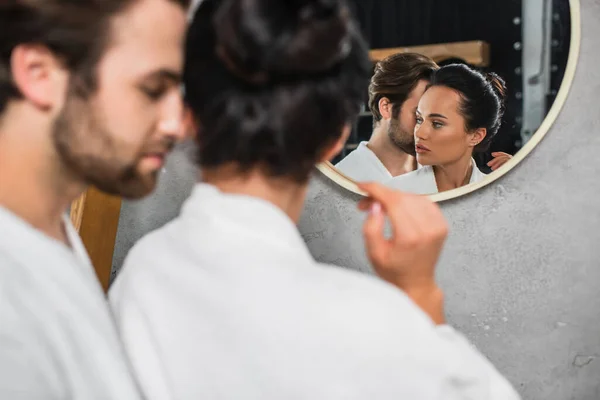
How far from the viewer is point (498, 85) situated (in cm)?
149

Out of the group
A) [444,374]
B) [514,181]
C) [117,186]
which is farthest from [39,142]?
[514,181]

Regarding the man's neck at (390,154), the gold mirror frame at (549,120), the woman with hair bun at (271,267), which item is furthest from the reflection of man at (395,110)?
the woman with hair bun at (271,267)

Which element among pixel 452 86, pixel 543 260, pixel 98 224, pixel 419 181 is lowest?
pixel 98 224

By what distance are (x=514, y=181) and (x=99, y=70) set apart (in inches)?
40.5

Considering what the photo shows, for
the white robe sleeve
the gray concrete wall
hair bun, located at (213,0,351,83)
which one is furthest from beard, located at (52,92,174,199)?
the gray concrete wall

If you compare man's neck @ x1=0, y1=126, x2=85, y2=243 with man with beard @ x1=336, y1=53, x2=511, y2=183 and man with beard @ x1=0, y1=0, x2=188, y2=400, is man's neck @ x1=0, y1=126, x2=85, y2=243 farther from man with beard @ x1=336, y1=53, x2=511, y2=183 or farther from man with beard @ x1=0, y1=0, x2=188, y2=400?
man with beard @ x1=336, y1=53, x2=511, y2=183

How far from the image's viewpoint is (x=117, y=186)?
0.82 meters

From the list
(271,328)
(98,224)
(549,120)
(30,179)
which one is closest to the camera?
(271,328)

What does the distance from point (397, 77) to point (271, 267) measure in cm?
95

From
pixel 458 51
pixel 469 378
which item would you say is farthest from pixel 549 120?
pixel 469 378

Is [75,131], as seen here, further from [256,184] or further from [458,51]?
[458,51]

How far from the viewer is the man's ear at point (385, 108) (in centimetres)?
156

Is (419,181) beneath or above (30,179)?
beneath

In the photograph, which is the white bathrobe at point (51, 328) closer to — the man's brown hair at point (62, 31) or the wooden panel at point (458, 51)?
the man's brown hair at point (62, 31)
